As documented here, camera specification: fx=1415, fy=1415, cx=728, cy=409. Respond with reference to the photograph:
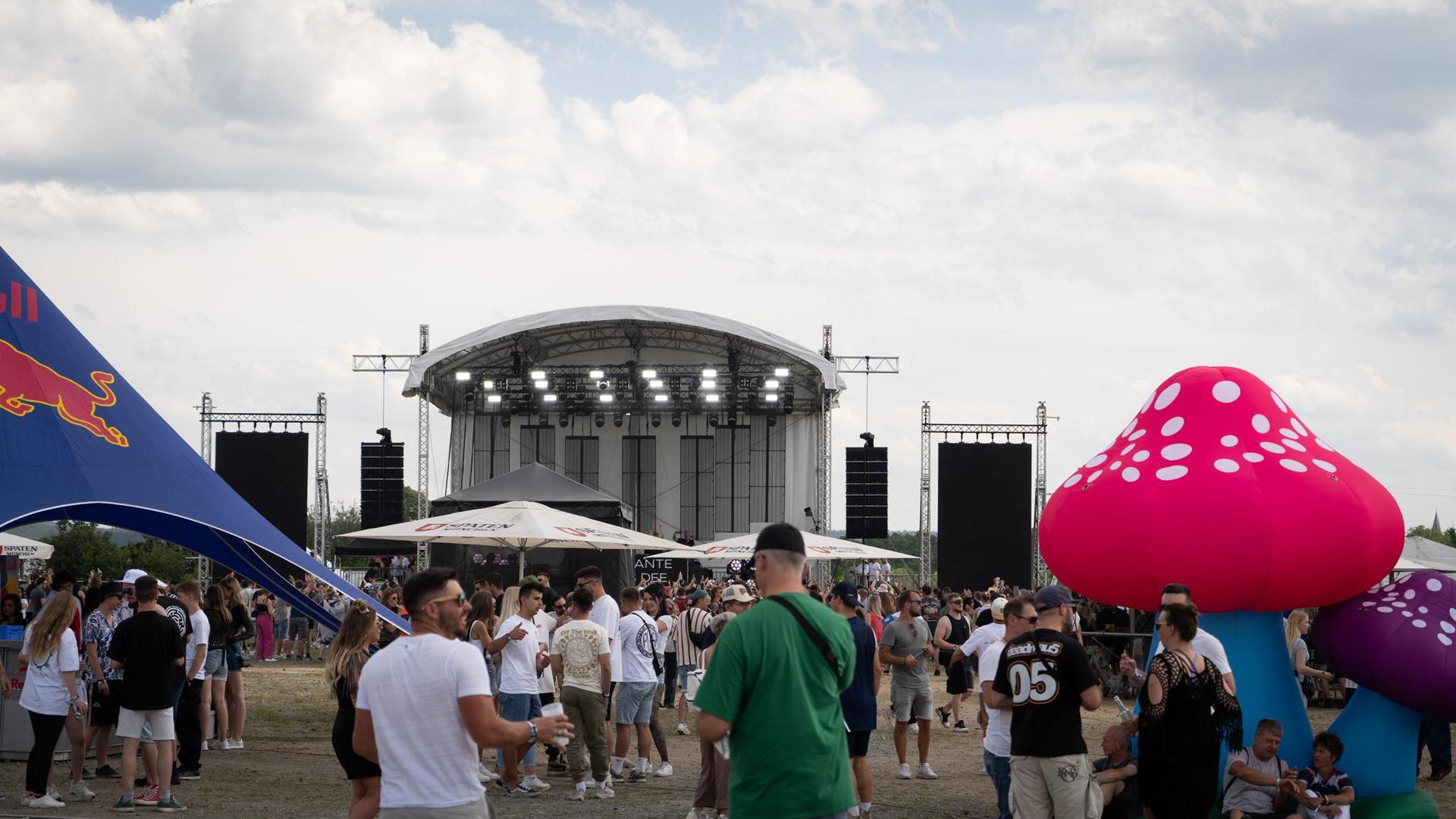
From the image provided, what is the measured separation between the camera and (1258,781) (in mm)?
8000

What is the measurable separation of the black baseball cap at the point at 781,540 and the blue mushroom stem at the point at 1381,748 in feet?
18.9

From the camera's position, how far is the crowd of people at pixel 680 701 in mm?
3982

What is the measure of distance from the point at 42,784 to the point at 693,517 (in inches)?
1007

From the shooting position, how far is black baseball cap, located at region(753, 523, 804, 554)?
13.4 ft

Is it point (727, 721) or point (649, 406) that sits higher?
point (649, 406)

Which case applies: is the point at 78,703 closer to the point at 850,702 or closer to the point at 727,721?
the point at 850,702

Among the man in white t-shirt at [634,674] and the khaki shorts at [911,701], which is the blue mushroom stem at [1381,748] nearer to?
the khaki shorts at [911,701]

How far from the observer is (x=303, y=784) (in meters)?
9.95

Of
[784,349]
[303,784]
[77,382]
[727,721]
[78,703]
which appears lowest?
[303,784]

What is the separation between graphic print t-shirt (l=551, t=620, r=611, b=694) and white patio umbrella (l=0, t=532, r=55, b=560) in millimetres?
20061

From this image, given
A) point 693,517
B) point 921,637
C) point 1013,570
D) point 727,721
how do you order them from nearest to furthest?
point 727,721 < point 921,637 < point 1013,570 < point 693,517

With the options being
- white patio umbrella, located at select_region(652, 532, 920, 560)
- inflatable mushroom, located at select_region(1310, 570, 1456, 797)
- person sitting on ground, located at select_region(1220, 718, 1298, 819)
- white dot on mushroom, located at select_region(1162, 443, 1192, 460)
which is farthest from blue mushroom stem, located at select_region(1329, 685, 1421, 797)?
white patio umbrella, located at select_region(652, 532, 920, 560)

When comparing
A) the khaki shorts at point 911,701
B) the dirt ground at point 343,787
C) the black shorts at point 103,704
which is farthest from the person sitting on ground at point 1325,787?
the black shorts at point 103,704

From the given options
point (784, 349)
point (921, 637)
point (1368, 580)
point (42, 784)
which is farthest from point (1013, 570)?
point (42, 784)
